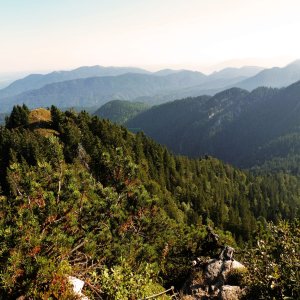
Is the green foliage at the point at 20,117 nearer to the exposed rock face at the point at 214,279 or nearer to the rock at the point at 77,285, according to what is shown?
the exposed rock face at the point at 214,279

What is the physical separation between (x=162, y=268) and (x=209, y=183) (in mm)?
141025

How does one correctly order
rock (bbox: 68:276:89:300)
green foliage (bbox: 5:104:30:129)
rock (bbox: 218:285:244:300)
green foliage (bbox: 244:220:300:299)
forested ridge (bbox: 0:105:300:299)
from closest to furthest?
forested ridge (bbox: 0:105:300:299)
rock (bbox: 68:276:89:300)
green foliage (bbox: 244:220:300:299)
rock (bbox: 218:285:244:300)
green foliage (bbox: 5:104:30:129)

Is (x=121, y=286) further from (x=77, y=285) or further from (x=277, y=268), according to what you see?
(x=277, y=268)

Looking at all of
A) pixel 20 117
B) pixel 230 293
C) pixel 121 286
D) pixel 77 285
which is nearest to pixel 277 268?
pixel 121 286

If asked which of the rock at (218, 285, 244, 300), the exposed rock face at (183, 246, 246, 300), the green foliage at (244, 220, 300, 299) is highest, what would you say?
the green foliage at (244, 220, 300, 299)

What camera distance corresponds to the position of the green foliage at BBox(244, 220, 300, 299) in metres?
15.0

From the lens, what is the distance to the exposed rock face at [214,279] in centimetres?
2373

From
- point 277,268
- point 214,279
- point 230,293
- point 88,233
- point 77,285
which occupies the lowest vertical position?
point 214,279

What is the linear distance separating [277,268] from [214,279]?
39.4 ft

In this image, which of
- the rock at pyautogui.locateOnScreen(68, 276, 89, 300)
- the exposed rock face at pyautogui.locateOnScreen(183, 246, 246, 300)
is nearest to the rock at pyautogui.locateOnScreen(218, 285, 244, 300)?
the exposed rock face at pyautogui.locateOnScreen(183, 246, 246, 300)

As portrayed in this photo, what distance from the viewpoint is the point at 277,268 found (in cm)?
1527

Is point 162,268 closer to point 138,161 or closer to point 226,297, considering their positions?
point 226,297

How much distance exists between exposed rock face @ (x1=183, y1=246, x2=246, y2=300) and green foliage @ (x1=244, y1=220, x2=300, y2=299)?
3.92 meters

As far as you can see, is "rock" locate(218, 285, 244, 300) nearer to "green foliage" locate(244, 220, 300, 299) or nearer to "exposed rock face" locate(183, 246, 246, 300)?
"exposed rock face" locate(183, 246, 246, 300)
